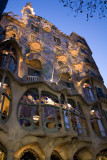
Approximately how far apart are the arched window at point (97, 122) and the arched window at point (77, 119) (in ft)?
4.63

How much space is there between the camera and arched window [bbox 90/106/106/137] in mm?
15312

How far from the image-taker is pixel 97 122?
625 inches

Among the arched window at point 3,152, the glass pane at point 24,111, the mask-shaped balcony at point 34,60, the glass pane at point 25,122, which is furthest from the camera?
the mask-shaped balcony at point 34,60

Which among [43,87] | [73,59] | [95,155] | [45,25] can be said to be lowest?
[95,155]

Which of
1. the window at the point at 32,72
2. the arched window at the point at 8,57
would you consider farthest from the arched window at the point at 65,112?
the arched window at the point at 8,57

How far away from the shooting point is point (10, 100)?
37.4ft

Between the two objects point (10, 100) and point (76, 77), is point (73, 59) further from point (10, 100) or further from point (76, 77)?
point (10, 100)

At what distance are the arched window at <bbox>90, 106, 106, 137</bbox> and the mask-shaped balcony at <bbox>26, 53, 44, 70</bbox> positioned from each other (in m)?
9.41

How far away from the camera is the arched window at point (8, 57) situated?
43.2ft

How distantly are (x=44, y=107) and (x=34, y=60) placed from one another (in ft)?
23.8

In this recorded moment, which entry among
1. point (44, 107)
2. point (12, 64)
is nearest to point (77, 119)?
point (44, 107)

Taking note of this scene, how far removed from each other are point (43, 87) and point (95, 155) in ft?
29.7

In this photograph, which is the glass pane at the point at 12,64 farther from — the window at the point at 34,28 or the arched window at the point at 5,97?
the window at the point at 34,28

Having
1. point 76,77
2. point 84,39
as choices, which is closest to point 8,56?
point 76,77
